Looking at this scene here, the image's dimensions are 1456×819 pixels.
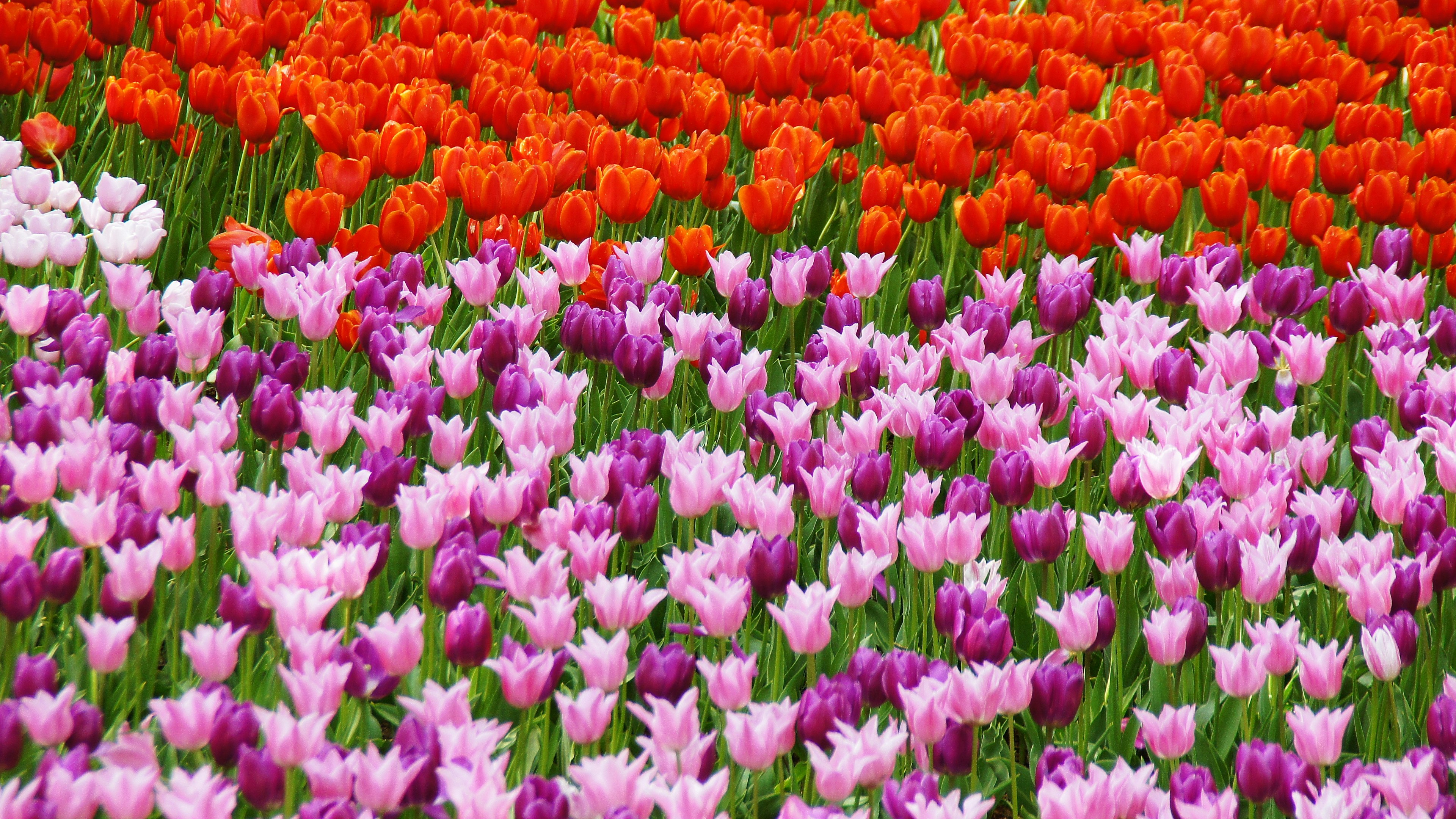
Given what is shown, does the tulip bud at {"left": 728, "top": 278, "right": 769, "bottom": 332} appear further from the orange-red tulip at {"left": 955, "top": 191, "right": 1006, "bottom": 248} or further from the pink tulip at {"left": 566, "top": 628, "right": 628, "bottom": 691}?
the pink tulip at {"left": 566, "top": 628, "right": 628, "bottom": 691}

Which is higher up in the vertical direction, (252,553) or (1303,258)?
(252,553)

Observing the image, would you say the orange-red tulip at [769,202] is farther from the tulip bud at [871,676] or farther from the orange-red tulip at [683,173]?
the tulip bud at [871,676]

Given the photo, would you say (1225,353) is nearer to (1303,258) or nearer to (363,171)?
(1303,258)

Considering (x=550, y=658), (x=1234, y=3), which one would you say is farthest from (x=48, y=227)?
(x=1234, y=3)

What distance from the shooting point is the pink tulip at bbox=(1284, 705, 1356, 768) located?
1.99m

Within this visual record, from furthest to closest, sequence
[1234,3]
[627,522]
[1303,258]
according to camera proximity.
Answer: [1234,3] → [1303,258] → [627,522]

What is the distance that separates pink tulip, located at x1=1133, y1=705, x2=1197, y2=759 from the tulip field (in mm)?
11

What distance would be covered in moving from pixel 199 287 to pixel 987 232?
2.02 m

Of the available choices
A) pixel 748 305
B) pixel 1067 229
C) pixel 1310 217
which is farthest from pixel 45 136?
pixel 1310 217

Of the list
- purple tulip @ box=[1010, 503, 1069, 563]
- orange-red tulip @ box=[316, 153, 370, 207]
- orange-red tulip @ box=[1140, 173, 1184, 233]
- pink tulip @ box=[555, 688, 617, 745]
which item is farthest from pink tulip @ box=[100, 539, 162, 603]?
orange-red tulip @ box=[1140, 173, 1184, 233]

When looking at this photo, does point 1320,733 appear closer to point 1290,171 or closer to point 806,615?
point 806,615

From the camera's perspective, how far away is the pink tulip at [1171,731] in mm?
2037

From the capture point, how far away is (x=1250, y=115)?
470 centimetres

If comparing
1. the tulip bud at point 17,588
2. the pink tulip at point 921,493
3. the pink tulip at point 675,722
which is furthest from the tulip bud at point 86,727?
the pink tulip at point 921,493
